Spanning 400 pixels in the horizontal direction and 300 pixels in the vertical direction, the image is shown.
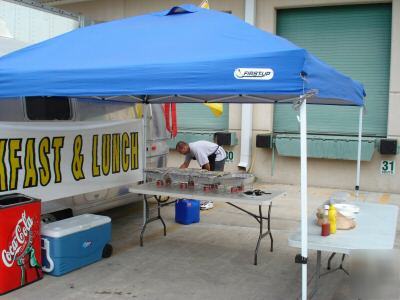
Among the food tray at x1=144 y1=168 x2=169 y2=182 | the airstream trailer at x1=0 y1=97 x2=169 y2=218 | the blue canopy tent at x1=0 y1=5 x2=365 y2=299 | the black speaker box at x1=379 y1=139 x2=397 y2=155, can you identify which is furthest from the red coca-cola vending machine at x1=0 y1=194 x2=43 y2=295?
the black speaker box at x1=379 y1=139 x2=397 y2=155

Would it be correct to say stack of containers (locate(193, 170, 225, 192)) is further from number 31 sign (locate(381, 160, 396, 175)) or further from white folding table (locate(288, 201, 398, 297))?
number 31 sign (locate(381, 160, 396, 175))

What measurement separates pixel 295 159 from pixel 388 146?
6.73 ft

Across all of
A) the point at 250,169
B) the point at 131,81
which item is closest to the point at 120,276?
the point at 131,81

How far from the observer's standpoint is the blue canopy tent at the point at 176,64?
3.71 metres

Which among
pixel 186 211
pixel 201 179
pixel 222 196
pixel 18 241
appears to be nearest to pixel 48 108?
pixel 18 241

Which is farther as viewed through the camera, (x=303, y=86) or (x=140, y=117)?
(x=140, y=117)

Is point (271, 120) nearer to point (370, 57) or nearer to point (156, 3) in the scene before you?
point (370, 57)

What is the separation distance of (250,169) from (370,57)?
3.67 m

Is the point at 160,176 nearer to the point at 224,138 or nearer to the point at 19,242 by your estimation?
the point at 19,242

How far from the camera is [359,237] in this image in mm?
3969

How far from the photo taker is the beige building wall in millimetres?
10344

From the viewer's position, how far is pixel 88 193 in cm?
631

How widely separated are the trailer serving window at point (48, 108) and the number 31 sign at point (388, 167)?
23.2ft

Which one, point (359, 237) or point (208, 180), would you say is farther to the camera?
point (208, 180)
